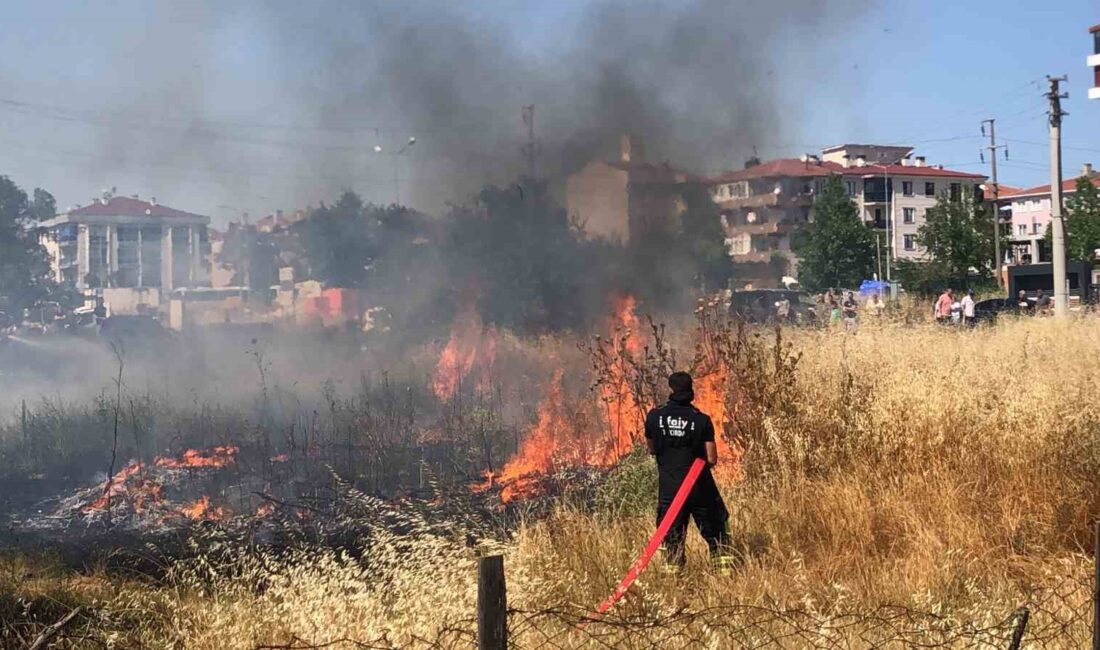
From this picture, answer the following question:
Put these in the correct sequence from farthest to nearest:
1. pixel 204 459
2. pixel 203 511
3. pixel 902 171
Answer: pixel 902 171 → pixel 204 459 → pixel 203 511

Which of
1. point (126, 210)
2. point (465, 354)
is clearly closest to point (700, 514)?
point (465, 354)

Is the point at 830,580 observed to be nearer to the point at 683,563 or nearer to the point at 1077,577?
the point at 683,563

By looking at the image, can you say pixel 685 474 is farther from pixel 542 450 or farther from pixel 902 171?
pixel 902 171

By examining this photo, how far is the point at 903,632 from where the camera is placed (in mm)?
4965

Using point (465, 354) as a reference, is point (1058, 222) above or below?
above

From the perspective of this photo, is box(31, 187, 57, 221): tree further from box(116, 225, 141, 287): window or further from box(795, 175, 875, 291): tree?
box(795, 175, 875, 291): tree

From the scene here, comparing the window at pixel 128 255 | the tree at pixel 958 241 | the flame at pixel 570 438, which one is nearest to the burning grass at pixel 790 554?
the flame at pixel 570 438

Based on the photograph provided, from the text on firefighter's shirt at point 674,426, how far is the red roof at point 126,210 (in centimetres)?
2234

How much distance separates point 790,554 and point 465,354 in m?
11.3

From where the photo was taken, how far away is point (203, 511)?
10.9 metres

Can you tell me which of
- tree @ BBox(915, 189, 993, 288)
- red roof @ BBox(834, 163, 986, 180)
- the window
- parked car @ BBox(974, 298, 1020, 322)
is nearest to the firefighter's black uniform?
parked car @ BBox(974, 298, 1020, 322)

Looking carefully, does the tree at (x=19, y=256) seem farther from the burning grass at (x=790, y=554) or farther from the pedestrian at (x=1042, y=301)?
the pedestrian at (x=1042, y=301)

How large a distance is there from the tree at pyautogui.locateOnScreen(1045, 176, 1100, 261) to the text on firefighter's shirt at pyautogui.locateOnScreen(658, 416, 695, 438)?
48243mm

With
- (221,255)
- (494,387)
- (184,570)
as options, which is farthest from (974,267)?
(184,570)
